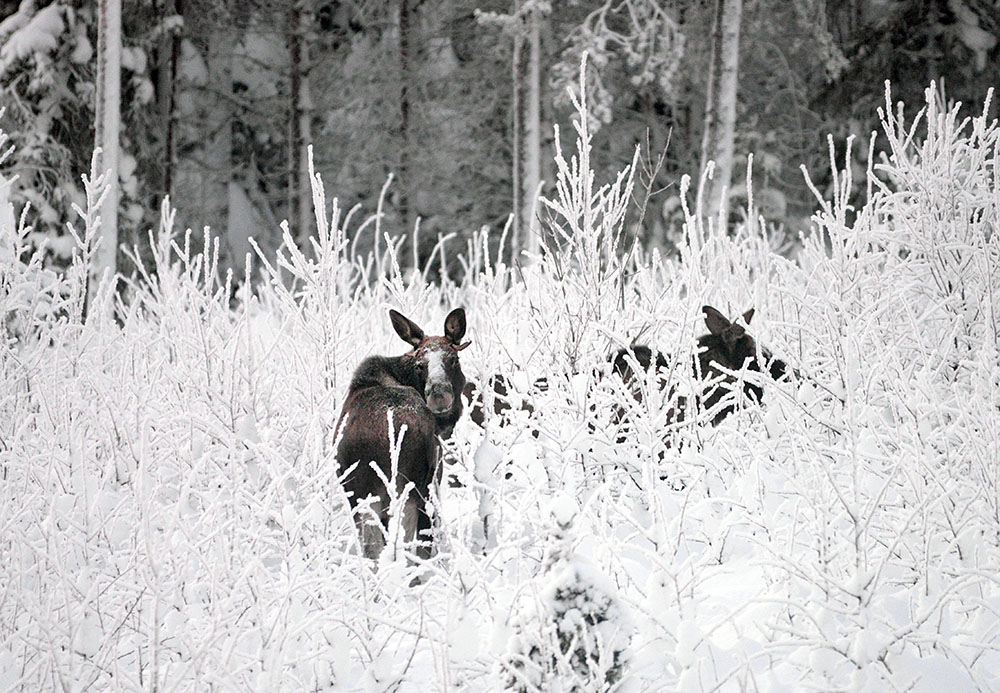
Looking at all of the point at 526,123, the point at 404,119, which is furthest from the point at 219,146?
the point at 526,123

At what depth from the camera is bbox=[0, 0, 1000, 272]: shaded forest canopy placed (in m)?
13.1

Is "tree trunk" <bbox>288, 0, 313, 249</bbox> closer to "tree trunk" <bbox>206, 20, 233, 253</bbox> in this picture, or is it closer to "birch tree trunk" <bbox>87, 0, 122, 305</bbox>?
"tree trunk" <bbox>206, 20, 233, 253</bbox>

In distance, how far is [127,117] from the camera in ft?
46.6

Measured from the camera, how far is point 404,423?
4.12 metres

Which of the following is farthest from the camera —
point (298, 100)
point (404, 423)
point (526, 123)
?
point (298, 100)

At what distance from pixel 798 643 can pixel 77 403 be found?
13.0 ft

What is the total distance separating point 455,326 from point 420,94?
15.9 metres

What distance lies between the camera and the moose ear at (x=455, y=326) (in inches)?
179

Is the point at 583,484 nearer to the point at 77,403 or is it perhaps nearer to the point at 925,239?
the point at 925,239

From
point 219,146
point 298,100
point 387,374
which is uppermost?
point 298,100

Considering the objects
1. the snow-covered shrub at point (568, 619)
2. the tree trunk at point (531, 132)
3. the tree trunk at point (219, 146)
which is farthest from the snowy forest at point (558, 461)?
the tree trunk at point (219, 146)

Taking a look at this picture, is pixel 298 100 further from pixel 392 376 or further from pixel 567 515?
pixel 567 515

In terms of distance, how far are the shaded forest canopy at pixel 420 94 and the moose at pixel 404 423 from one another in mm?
8863

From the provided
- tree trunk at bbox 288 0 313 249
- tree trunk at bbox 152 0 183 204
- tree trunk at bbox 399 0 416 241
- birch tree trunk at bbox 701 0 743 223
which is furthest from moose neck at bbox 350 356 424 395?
tree trunk at bbox 399 0 416 241
